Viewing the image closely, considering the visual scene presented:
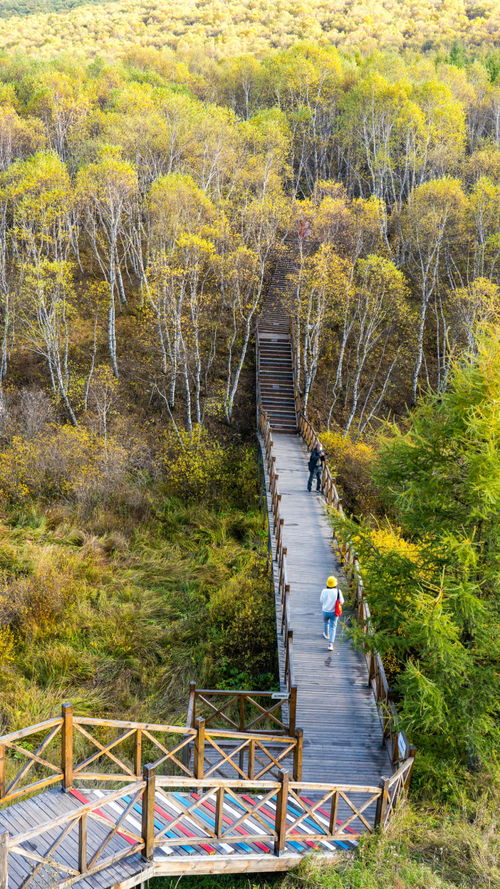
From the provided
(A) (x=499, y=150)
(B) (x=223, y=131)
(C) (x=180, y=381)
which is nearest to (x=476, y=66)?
(A) (x=499, y=150)

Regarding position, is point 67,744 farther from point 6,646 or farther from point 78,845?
point 6,646

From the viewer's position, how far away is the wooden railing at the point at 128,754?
7359mm

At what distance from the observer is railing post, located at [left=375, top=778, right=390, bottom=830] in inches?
309

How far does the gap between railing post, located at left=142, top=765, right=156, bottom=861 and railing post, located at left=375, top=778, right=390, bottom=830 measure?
2.89m

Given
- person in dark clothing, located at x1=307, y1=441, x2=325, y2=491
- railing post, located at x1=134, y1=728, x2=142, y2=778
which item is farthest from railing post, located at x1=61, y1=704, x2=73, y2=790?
person in dark clothing, located at x1=307, y1=441, x2=325, y2=491

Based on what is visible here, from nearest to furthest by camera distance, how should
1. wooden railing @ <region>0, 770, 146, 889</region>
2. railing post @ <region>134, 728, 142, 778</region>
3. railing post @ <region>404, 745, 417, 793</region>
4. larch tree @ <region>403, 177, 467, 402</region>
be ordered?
1. wooden railing @ <region>0, 770, 146, 889</region>
2. railing post @ <region>134, 728, 142, 778</region>
3. railing post @ <region>404, 745, 417, 793</region>
4. larch tree @ <region>403, 177, 467, 402</region>

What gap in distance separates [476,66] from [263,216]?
28.2 m

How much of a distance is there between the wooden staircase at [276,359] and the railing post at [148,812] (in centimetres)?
1834

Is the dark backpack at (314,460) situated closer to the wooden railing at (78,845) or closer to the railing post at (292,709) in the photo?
the railing post at (292,709)

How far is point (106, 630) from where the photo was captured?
15742 millimetres

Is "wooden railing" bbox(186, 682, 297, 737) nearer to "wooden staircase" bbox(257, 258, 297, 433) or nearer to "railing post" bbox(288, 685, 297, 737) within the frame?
"railing post" bbox(288, 685, 297, 737)

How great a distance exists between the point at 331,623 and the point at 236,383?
15239 millimetres

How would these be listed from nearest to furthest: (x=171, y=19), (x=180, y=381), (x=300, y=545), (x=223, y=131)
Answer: (x=300, y=545)
(x=180, y=381)
(x=223, y=131)
(x=171, y=19)

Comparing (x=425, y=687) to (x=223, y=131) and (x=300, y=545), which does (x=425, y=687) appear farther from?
(x=223, y=131)
